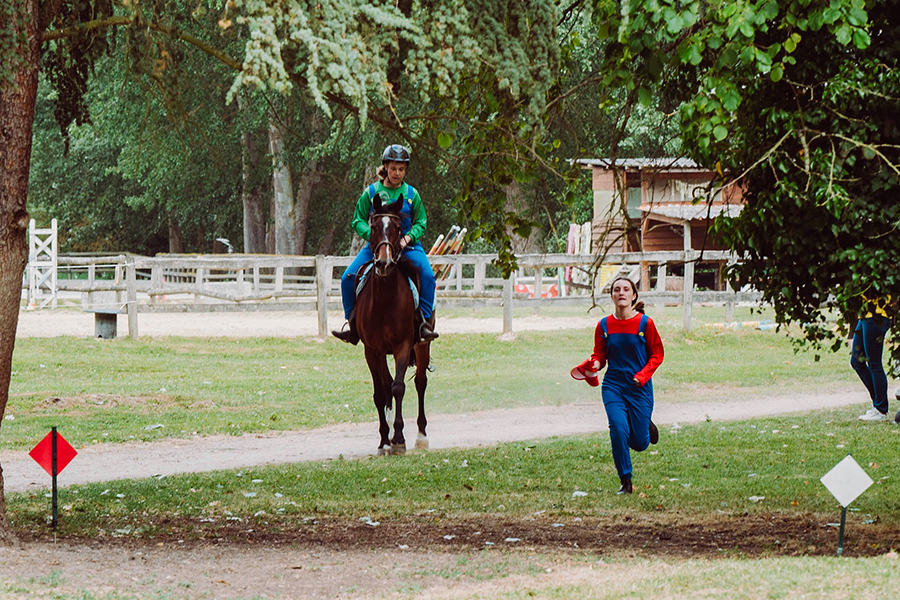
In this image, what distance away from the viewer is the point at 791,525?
820 cm

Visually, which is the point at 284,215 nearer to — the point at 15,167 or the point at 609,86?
the point at 15,167

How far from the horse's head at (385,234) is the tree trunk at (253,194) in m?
29.0

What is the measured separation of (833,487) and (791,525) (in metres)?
1.56

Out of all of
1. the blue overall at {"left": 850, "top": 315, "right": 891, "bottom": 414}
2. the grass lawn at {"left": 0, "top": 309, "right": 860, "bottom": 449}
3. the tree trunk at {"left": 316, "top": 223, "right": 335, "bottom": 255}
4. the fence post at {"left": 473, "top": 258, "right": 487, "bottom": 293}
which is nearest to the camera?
the blue overall at {"left": 850, "top": 315, "right": 891, "bottom": 414}

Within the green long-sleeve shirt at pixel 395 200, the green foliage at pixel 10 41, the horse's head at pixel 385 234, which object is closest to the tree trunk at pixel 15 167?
the green foliage at pixel 10 41

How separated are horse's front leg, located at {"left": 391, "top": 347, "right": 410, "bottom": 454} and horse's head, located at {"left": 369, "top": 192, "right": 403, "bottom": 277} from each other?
1.16 meters

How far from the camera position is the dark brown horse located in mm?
10711

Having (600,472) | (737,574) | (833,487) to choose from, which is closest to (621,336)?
(600,472)

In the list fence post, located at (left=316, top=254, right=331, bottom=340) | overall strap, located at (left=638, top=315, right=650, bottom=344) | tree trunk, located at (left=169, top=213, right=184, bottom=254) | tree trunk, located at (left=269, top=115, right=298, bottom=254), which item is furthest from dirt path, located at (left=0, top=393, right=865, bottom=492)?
tree trunk, located at (left=169, top=213, right=184, bottom=254)

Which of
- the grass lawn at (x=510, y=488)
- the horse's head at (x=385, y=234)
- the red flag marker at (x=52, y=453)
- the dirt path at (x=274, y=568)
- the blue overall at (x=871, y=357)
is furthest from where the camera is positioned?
the blue overall at (x=871, y=357)

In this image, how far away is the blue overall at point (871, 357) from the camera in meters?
13.0

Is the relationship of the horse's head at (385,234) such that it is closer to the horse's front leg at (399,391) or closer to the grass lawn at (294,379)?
the horse's front leg at (399,391)

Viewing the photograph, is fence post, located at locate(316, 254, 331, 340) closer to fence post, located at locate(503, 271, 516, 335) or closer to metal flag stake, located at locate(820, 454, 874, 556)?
fence post, located at locate(503, 271, 516, 335)

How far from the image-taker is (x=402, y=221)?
11039mm
